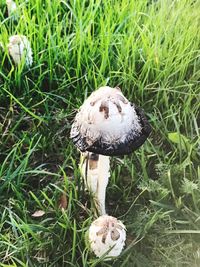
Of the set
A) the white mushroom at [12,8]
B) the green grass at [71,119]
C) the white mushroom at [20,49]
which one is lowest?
the green grass at [71,119]

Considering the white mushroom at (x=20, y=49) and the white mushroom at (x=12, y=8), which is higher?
the white mushroom at (x=12, y=8)

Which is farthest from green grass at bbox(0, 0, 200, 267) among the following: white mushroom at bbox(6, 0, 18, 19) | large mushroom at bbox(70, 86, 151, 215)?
large mushroom at bbox(70, 86, 151, 215)

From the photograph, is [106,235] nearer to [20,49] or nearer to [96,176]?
[96,176]

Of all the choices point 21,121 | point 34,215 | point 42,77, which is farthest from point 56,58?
point 34,215

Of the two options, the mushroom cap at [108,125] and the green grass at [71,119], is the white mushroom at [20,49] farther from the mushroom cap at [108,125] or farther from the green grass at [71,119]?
the mushroom cap at [108,125]

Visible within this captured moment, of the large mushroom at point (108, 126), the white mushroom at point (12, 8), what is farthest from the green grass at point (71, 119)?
the large mushroom at point (108, 126)

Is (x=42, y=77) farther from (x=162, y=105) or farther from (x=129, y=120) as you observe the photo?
(x=129, y=120)
